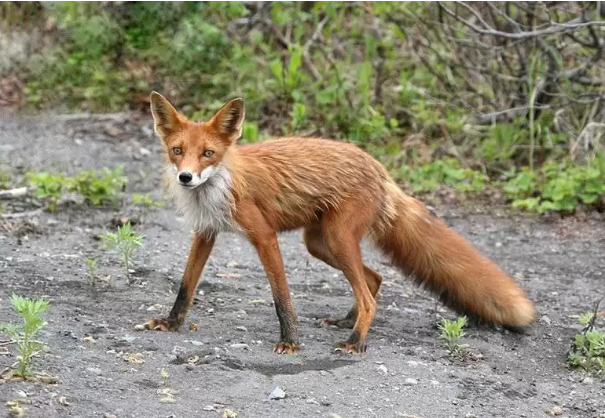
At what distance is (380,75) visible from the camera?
→ 1015 centimetres

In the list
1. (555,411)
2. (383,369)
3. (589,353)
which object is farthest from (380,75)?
(555,411)

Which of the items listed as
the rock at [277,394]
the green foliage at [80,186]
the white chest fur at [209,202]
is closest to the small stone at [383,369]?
the rock at [277,394]

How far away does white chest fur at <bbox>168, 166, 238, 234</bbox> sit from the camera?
195 inches

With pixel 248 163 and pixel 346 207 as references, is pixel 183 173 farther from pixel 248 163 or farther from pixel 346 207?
pixel 346 207

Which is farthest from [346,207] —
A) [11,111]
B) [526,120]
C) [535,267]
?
[11,111]

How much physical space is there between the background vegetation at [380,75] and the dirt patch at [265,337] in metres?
1.17

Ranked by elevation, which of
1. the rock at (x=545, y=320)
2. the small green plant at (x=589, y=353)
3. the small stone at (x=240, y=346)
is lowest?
the small stone at (x=240, y=346)

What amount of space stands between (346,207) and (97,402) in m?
1.89

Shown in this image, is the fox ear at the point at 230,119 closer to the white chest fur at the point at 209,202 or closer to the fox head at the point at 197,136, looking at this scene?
the fox head at the point at 197,136

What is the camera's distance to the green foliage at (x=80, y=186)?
24.0ft

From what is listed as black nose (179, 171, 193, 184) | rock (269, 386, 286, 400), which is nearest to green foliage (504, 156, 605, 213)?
black nose (179, 171, 193, 184)

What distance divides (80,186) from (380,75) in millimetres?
3946

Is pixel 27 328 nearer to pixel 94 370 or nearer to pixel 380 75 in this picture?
pixel 94 370

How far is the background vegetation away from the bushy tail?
2.87m
